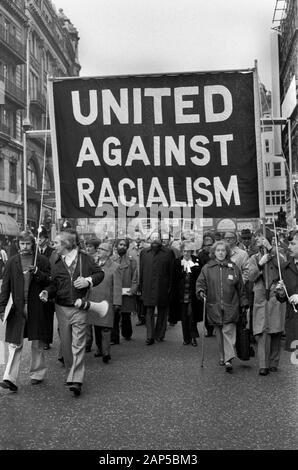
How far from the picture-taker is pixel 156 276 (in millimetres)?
9172

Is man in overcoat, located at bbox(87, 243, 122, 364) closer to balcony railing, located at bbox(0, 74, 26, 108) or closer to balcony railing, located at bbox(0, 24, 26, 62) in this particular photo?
balcony railing, located at bbox(0, 74, 26, 108)

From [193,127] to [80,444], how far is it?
4031mm

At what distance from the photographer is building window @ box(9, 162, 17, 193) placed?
38.8 metres

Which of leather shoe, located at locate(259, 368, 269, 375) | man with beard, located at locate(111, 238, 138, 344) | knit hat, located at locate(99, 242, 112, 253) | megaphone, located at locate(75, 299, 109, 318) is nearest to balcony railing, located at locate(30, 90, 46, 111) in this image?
man with beard, located at locate(111, 238, 138, 344)

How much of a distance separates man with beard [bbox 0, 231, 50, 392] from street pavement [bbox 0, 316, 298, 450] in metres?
0.33

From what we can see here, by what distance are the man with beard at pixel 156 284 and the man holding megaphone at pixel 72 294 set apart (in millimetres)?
2855

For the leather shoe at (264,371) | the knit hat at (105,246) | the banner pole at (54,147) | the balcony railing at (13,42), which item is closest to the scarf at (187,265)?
the knit hat at (105,246)

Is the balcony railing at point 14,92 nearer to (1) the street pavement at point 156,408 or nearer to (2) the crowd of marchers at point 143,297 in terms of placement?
(2) the crowd of marchers at point 143,297

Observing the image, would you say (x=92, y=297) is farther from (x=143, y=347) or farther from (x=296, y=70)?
(x=296, y=70)

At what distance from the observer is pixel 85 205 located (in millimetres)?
6965

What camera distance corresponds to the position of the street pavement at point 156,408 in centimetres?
434

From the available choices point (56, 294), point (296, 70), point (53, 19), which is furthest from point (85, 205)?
point (53, 19)

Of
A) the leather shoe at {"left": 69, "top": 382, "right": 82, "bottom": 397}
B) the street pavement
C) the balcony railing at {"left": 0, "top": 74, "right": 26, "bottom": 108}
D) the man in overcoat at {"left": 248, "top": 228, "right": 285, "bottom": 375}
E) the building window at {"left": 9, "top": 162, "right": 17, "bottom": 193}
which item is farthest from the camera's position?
the building window at {"left": 9, "top": 162, "right": 17, "bottom": 193}

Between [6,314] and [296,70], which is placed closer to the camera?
[6,314]
